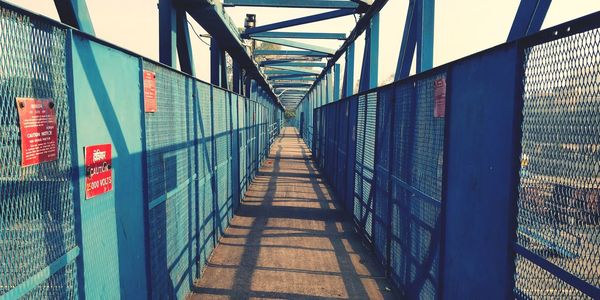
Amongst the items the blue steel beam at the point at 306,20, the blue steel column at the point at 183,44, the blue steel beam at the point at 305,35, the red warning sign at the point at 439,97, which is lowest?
the red warning sign at the point at 439,97

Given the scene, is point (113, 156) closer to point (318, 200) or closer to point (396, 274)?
point (396, 274)

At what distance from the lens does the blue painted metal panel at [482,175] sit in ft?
8.82

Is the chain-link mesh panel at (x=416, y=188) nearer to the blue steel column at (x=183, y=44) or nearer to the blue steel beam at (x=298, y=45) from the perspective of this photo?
the blue steel column at (x=183, y=44)

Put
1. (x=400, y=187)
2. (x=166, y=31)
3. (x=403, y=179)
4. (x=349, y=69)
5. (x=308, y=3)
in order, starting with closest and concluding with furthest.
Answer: (x=403, y=179), (x=400, y=187), (x=166, y=31), (x=308, y=3), (x=349, y=69)

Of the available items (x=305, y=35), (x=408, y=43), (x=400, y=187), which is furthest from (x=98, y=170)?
(x=305, y=35)

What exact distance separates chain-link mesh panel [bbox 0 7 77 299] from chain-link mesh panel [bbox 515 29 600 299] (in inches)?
110

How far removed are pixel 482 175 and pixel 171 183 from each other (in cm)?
317

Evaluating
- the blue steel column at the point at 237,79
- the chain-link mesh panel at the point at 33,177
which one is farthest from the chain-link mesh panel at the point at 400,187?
the blue steel column at the point at 237,79

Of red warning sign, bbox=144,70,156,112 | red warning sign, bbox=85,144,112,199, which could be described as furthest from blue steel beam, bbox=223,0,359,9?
red warning sign, bbox=85,144,112,199

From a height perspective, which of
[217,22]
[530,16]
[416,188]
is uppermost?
[217,22]

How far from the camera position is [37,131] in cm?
210

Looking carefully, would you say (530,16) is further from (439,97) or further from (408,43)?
(408,43)

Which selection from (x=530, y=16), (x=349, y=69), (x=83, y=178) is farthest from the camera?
(x=349, y=69)

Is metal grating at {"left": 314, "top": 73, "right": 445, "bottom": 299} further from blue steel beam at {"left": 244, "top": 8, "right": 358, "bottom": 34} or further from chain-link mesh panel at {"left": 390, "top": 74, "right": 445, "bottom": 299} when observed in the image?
blue steel beam at {"left": 244, "top": 8, "right": 358, "bottom": 34}
